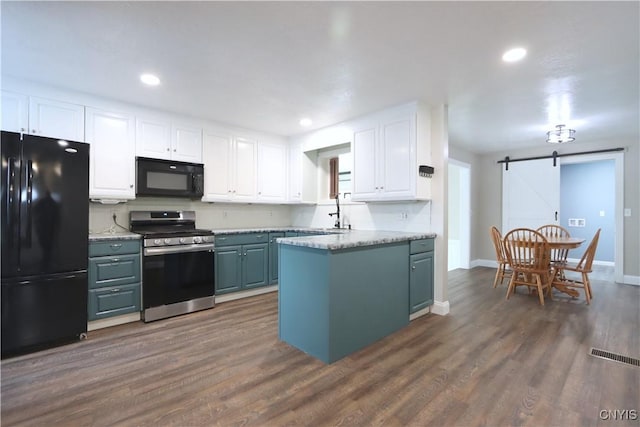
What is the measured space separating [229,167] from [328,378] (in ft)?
10.0

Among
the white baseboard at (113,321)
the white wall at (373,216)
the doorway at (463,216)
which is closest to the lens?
the white baseboard at (113,321)

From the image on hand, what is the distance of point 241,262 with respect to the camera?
3.98m

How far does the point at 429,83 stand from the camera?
112 inches

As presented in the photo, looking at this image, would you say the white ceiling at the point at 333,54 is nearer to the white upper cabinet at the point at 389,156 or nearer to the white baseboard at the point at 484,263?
the white upper cabinet at the point at 389,156

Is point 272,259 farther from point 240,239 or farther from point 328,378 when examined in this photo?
point 328,378

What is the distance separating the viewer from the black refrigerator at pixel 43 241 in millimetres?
2385

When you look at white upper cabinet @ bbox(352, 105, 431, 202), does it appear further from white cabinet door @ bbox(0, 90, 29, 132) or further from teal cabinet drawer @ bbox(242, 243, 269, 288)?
white cabinet door @ bbox(0, 90, 29, 132)

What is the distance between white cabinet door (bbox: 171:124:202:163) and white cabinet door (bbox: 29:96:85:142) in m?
0.90

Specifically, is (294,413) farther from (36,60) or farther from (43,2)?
(36,60)

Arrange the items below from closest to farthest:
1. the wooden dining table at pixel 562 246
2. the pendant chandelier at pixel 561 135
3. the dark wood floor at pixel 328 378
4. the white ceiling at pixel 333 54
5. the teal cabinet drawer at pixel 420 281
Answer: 1. the dark wood floor at pixel 328 378
2. the white ceiling at pixel 333 54
3. the teal cabinet drawer at pixel 420 281
4. the wooden dining table at pixel 562 246
5. the pendant chandelier at pixel 561 135

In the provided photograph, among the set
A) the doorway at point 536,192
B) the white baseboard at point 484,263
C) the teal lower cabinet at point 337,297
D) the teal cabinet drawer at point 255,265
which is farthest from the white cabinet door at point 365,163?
the doorway at point 536,192

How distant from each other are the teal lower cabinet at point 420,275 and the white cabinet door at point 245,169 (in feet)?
8.08

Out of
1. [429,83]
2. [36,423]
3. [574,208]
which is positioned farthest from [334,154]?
[574,208]

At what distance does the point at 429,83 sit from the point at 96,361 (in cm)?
366
